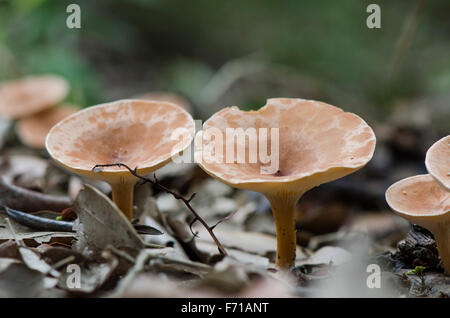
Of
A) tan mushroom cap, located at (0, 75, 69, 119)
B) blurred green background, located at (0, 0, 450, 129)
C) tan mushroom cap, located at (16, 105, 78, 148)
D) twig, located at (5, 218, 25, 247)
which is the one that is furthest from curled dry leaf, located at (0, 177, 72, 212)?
blurred green background, located at (0, 0, 450, 129)

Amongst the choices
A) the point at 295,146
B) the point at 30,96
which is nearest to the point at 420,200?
the point at 295,146

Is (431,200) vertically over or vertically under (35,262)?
over

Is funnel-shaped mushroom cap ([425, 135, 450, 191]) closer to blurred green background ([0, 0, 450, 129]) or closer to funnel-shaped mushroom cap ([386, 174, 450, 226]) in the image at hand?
funnel-shaped mushroom cap ([386, 174, 450, 226])

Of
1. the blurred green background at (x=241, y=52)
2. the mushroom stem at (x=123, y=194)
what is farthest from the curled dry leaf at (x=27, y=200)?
the blurred green background at (x=241, y=52)

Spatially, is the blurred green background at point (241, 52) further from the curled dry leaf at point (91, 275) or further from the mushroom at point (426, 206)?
the curled dry leaf at point (91, 275)

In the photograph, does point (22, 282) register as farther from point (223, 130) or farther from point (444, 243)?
point (444, 243)

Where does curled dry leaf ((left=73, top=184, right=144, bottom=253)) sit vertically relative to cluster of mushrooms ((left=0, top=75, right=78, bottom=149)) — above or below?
below
